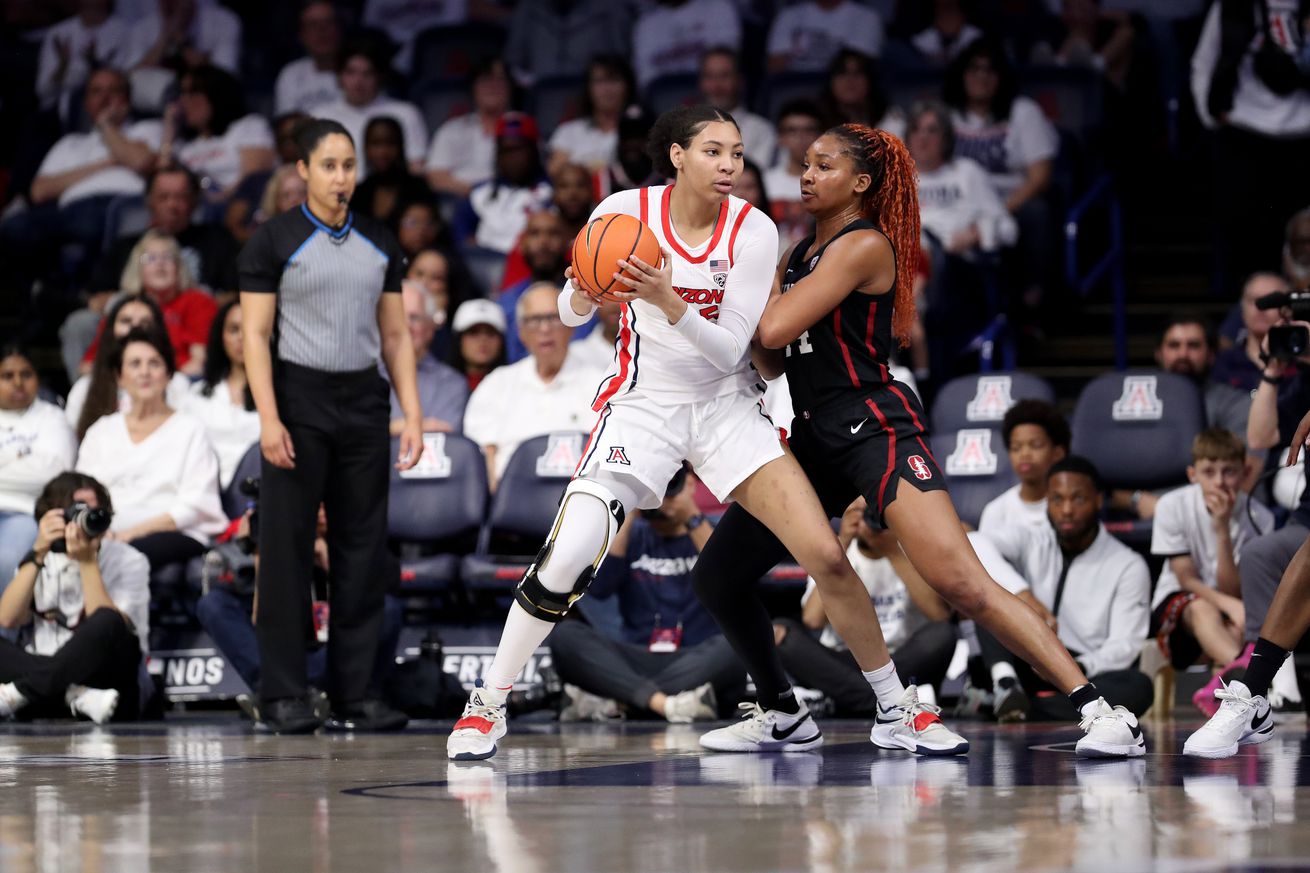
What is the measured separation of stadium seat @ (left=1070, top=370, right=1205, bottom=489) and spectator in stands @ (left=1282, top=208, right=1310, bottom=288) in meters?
1.03

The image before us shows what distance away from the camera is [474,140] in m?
12.3

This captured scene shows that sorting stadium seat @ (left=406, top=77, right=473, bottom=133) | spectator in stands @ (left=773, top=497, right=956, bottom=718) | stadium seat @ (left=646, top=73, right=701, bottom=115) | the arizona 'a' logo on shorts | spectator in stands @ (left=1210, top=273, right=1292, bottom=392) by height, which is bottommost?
spectator in stands @ (left=773, top=497, right=956, bottom=718)

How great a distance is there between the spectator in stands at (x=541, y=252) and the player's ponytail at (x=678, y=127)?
469 cm

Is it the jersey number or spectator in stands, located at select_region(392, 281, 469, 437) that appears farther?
spectator in stands, located at select_region(392, 281, 469, 437)

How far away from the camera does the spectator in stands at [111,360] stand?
30.6ft

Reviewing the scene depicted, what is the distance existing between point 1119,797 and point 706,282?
1.90 metres

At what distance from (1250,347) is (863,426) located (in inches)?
171

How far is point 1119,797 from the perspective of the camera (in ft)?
14.1

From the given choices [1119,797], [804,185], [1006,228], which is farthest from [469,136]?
[1119,797]

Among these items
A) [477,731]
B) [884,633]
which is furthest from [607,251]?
[884,633]

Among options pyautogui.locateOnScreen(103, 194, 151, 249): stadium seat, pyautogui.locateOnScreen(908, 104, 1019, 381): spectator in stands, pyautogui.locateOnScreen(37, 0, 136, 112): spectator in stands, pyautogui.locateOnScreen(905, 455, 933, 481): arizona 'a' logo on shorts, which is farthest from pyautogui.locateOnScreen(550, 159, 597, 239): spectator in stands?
pyautogui.locateOnScreen(905, 455, 933, 481): arizona 'a' logo on shorts

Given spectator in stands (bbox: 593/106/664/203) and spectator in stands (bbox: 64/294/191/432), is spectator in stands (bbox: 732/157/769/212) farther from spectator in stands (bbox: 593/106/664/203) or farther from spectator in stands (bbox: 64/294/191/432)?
spectator in stands (bbox: 64/294/191/432)

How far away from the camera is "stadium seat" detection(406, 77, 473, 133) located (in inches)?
504

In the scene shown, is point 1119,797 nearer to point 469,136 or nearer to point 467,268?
point 467,268
